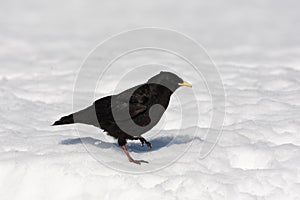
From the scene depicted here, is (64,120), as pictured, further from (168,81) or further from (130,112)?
(168,81)

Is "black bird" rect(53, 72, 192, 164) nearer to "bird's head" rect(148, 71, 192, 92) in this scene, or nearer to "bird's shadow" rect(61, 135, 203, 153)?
"bird's head" rect(148, 71, 192, 92)

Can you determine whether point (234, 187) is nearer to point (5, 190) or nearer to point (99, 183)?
point (99, 183)

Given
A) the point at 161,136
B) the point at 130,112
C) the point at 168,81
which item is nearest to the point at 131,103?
the point at 130,112

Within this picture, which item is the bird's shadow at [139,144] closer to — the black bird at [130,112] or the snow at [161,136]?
the snow at [161,136]

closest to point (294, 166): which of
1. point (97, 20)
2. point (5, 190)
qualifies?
point (5, 190)

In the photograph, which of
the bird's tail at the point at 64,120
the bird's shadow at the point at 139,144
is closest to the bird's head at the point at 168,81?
the bird's shadow at the point at 139,144
